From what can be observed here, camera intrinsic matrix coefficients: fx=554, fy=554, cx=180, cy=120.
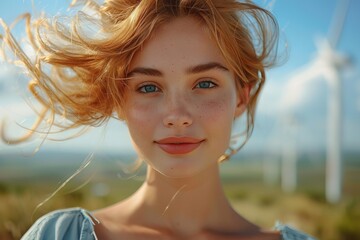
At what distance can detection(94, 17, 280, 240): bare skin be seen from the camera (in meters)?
2.84

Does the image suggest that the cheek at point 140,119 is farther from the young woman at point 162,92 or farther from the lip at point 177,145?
the lip at point 177,145

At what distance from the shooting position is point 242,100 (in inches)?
132

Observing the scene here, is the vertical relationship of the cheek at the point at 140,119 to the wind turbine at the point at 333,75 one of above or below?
below

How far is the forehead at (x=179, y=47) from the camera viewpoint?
2.87m

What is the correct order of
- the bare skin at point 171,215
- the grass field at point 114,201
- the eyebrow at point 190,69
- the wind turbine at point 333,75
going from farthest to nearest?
the wind turbine at point 333,75 → the grass field at point 114,201 → the bare skin at point 171,215 → the eyebrow at point 190,69

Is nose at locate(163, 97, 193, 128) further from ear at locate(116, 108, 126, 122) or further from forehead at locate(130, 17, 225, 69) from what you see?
ear at locate(116, 108, 126, 122)

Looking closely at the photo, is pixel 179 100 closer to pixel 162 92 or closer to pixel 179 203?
pixel 162 92

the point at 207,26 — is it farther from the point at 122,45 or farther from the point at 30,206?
the point at 30,206

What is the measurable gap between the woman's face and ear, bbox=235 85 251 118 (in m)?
0.29

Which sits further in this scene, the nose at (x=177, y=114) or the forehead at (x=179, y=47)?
the forehead at (x=179, y=47)

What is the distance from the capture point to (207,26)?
300 cm

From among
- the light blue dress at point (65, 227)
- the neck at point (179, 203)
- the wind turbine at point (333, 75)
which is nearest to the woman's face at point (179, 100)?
the neck at point (179, 203)

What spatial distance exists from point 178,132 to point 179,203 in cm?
57

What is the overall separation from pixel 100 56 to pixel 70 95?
1.43ft
